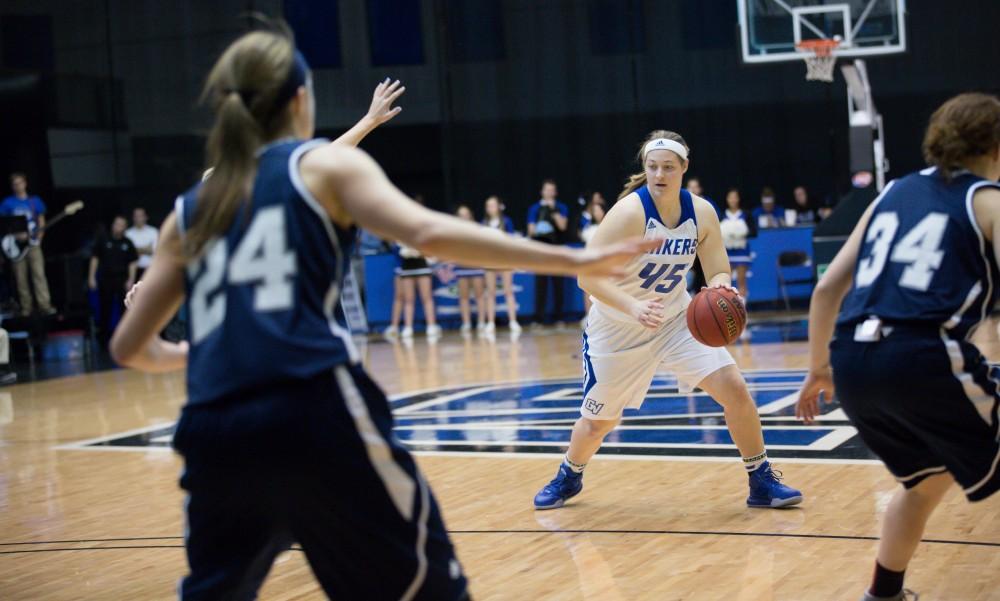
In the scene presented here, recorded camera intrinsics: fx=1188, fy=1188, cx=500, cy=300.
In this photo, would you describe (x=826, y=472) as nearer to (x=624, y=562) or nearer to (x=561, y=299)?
(x=624, y=562)

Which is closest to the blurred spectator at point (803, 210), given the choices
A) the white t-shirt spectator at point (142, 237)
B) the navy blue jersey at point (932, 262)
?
the white t-shirt spectator at point (142, 237)

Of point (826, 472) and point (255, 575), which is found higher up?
point (255, 575)

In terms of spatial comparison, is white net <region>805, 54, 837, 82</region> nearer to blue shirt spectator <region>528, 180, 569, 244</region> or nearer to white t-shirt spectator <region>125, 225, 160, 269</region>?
blue shirt spectator <region>528, 180, 569, 244</region>

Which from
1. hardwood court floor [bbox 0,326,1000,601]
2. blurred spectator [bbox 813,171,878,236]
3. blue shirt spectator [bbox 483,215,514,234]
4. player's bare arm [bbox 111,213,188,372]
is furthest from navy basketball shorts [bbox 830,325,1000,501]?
blue shirt spectator [bbox 483,215,514,234]

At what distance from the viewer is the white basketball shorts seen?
5402 millimetres

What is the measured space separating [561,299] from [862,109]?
18.3 ft

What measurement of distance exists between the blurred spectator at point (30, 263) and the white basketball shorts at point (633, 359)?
40.6 feet

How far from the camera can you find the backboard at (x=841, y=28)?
1366 centimetres

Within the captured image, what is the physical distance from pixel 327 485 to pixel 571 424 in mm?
5826

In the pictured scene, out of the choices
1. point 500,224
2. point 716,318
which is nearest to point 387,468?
point 716,318

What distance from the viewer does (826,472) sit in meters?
6.02

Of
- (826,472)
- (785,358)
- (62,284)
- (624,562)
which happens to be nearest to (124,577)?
(624,562)

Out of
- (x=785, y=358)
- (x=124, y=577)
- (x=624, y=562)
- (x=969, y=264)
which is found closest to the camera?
(x=969, y=264)

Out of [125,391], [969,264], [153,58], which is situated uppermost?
[153,58]
